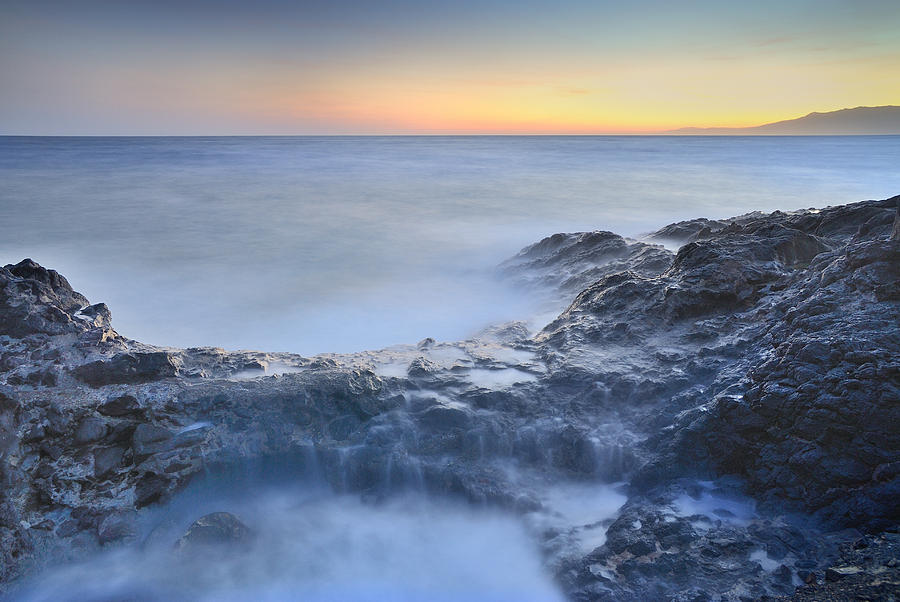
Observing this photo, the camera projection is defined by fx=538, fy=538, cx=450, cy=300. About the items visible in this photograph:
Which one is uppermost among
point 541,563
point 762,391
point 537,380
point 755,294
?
point 755,294

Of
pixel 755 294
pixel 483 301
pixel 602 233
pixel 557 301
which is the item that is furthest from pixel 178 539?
pixel 602 233

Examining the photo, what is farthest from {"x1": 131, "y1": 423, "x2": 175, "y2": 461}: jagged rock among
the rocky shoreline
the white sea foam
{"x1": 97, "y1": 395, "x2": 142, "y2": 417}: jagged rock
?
the white sea foam

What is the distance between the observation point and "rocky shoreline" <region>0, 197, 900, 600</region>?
2943 mm

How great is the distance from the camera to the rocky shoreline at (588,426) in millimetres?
2943

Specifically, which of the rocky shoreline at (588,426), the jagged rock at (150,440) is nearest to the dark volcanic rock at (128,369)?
the rocky shoreline at (588,426)

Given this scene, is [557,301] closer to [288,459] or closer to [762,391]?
[762,391]

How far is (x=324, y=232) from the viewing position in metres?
15.2

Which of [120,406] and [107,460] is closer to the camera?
[107,460]

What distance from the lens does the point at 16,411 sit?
339 cm

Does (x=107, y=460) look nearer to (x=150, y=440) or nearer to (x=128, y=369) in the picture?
(x=150, y=440)

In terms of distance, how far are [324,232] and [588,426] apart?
1252 cm

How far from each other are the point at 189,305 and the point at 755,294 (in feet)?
26.0

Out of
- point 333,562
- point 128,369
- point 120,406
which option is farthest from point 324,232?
point 333,562

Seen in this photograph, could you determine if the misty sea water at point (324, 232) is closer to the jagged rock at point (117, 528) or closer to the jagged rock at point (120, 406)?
the jagged rock at point (120, 406)
